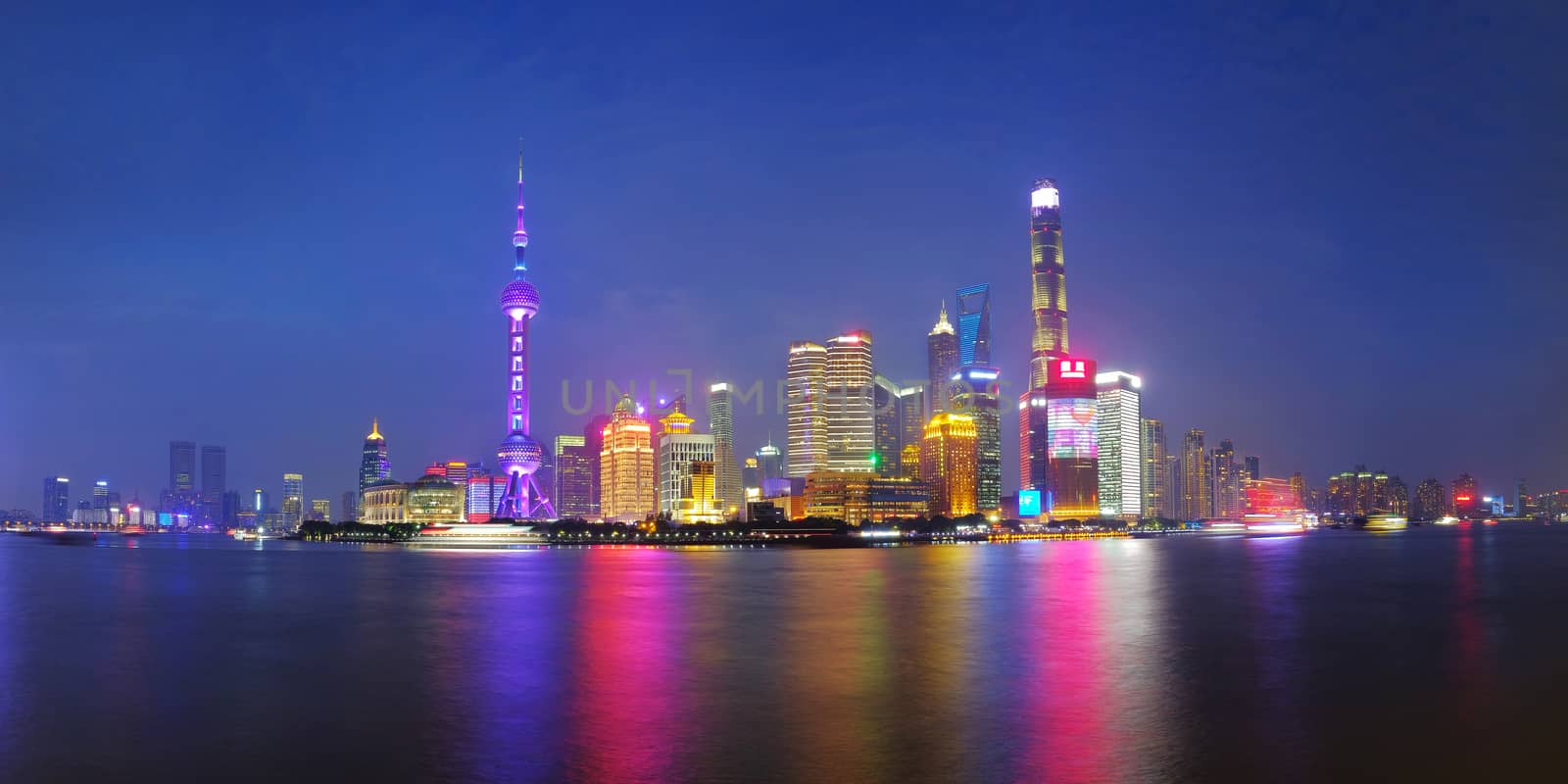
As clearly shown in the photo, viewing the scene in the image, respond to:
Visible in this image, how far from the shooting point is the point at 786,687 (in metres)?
34.7

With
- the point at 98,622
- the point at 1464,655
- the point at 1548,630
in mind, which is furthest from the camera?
the point at 98,622

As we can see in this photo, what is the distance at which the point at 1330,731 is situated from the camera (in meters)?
28.2

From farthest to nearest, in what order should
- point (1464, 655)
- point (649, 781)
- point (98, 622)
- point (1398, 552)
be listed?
point (1398, 552)
point (98, 622)
point (1464, 655)
point (649, 781)

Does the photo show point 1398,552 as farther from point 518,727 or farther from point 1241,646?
point 518,727

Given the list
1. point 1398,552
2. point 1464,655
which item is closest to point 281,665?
point 1464,655

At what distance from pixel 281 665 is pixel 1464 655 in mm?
46368

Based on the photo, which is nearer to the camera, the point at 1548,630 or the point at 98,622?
the point at 1548,630

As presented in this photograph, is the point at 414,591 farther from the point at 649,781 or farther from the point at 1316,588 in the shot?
the point at 1316,588

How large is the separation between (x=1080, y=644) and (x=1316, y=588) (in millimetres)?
44960

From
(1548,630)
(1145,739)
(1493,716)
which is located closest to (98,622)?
(1145,739)

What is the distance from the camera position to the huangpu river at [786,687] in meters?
24.6

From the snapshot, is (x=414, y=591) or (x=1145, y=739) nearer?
(x=1145, y=739)

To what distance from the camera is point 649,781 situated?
22.5 metres

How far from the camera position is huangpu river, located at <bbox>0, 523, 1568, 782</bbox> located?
24625 mm
